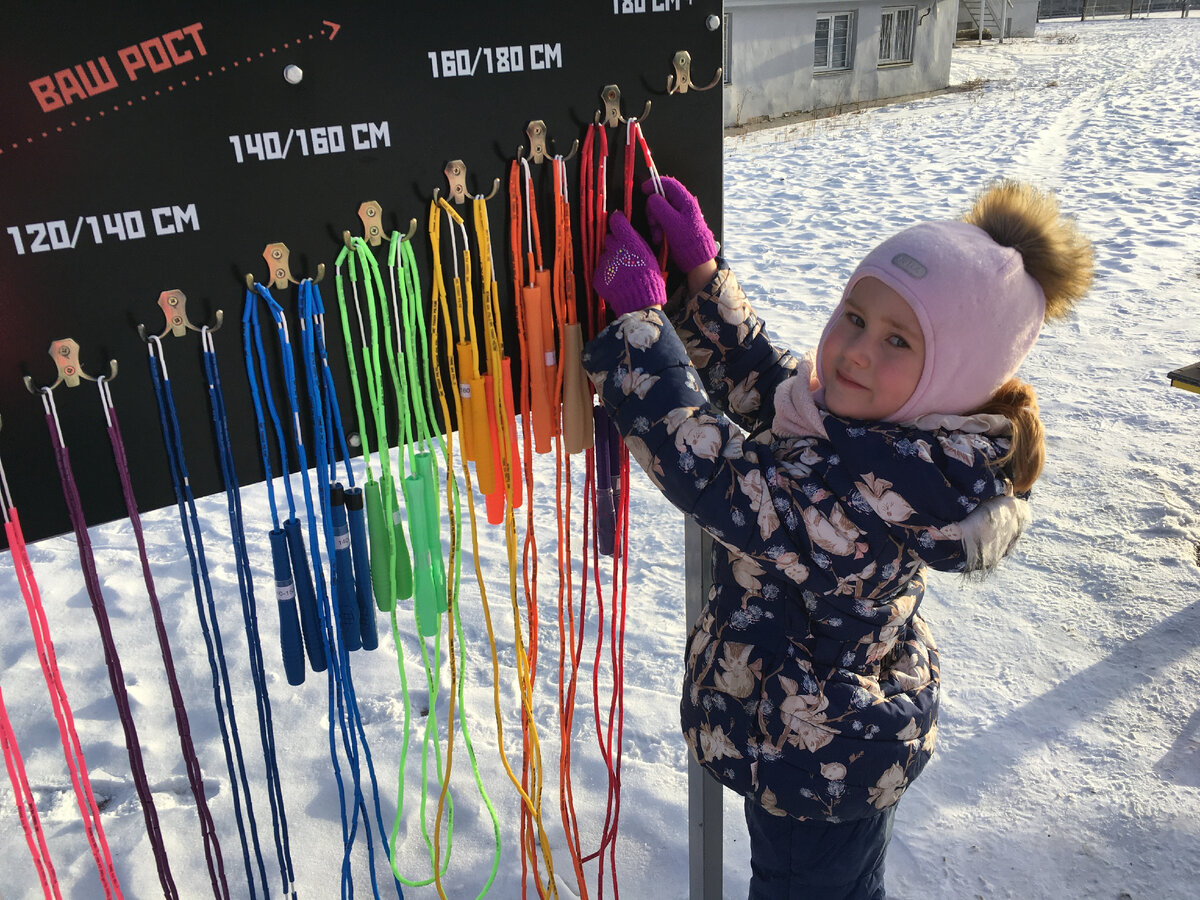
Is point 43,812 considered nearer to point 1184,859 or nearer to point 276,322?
point 276,322

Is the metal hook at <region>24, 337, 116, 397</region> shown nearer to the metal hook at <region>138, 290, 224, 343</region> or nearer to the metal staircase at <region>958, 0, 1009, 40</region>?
the metal hook at <region>138, 290, 224, 343</region>

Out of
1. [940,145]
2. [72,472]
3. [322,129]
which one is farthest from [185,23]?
[940,145]

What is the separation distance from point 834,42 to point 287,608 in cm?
1354

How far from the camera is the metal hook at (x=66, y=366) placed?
985mm

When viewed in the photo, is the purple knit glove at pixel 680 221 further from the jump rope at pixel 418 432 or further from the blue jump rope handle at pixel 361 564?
the blue jump rope handle at pixel 361 564

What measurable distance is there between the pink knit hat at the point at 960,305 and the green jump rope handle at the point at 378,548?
2.29 ft

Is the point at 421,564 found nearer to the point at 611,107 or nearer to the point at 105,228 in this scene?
the point at 105,228

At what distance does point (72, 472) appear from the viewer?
1.05 m

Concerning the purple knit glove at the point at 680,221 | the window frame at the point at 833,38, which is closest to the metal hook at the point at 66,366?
the purple knit glove at the point at 680,221

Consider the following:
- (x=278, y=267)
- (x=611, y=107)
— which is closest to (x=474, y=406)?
(x=278, y=267)

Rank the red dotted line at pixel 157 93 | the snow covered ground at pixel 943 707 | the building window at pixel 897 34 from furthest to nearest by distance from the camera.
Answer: the building window at pixel 897 34
the snow covered ground at pixel 943 707
the red dotted line at pixel 157 93

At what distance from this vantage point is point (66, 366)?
997 millimetres

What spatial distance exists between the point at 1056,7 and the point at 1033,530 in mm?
31036

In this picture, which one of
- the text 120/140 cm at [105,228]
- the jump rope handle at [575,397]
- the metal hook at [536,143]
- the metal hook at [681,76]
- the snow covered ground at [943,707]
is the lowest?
the snow covered ground at [943,707]
